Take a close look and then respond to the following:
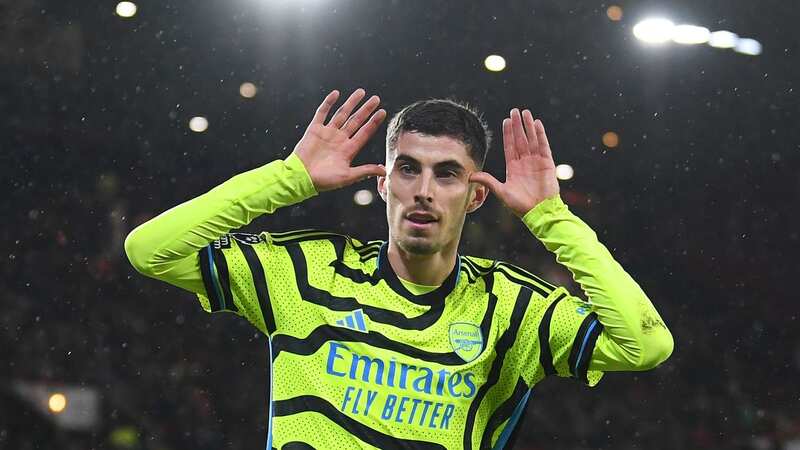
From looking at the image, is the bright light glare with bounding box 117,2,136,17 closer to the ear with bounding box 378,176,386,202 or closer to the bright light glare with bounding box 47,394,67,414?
the bright light glare with bounding box 47,394,67,414

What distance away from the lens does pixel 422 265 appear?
5.78 ft

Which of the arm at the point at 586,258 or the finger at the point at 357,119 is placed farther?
the finger at the point at 357,119

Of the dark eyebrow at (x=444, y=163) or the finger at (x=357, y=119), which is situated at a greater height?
the finger at (x=357, y=119)

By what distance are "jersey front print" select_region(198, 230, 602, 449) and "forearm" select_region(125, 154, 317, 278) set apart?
2.0 inches

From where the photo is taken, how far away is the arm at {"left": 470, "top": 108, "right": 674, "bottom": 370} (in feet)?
5.47

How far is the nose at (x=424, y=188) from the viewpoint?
1.69m

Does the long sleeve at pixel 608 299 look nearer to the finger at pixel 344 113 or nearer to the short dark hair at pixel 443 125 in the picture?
the short dark hair at pixel 443 125

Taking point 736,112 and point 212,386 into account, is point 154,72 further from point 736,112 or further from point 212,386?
point 736,112

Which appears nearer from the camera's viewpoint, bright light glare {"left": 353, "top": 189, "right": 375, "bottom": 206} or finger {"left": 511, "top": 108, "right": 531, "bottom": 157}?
finger {"left": 511, "top": 108, "right": 531, "bottom": 157}

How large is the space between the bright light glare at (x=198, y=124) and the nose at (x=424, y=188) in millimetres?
2765

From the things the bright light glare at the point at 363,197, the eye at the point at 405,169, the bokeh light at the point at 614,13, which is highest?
the bokeh light at the point at 614,13

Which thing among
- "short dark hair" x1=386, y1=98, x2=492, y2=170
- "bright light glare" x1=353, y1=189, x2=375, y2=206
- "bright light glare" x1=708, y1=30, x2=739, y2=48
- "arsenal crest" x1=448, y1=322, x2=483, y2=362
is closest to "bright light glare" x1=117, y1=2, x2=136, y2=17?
"bright light glare" x1=353, y1=189, x2=375, y2=206

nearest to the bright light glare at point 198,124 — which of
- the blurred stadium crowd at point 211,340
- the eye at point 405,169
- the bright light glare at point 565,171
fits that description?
the blurred stadium crowd at point 211,340

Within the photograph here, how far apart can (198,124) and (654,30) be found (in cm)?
191
